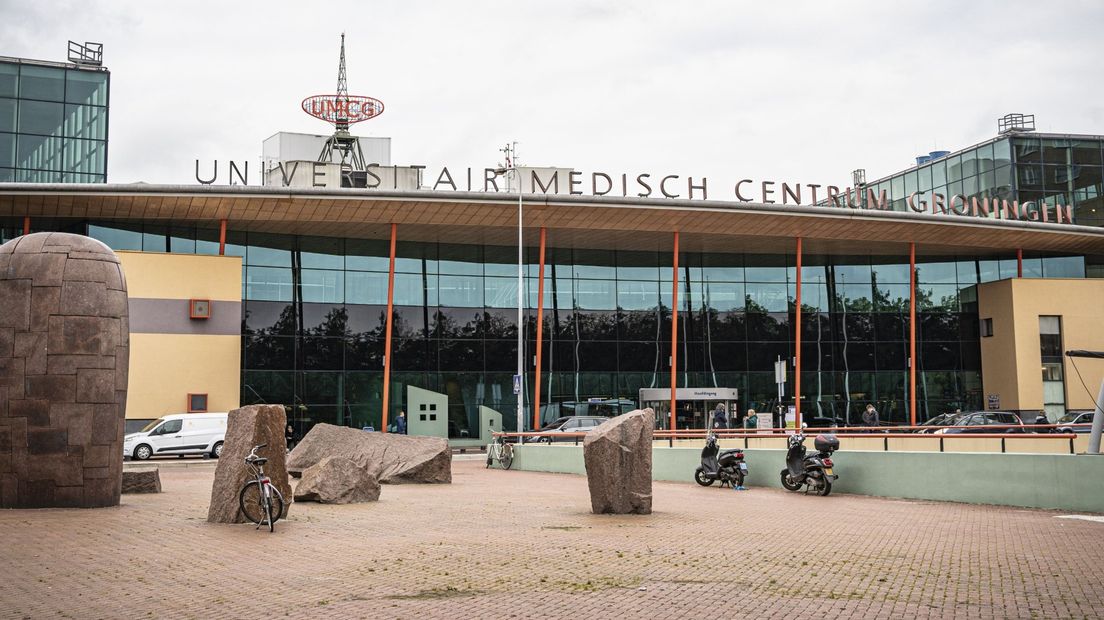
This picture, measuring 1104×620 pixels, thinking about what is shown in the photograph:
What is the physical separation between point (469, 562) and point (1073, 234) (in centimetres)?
4271

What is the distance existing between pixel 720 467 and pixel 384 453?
7.67 m

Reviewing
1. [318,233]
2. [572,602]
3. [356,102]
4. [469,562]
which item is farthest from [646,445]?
[356,102]

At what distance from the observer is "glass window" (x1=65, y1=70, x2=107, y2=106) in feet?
192

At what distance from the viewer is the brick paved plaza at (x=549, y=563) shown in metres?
8.04

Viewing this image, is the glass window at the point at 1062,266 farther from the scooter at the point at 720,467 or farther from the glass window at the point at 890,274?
the scooter at the point at 720,467

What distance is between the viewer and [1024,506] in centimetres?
1633

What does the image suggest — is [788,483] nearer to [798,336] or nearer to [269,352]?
[798,336]

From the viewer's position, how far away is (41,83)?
5759 centimetres

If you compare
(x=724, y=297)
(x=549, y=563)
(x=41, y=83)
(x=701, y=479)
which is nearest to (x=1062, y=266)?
(x=724, y=297)

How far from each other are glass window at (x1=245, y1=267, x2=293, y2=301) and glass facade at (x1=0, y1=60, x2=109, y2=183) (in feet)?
75.0

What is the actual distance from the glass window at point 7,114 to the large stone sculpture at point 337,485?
47968mm

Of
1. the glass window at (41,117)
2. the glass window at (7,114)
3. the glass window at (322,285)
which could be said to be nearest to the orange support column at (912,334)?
the glass window at (322,285)

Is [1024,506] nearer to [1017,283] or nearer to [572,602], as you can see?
[572,602]

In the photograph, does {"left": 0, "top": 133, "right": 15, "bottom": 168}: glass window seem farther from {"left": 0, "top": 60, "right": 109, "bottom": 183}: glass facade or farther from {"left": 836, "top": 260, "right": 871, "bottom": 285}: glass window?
{"left": 836, "top": 260, "right": 871, "bottom": 285}: glass window
